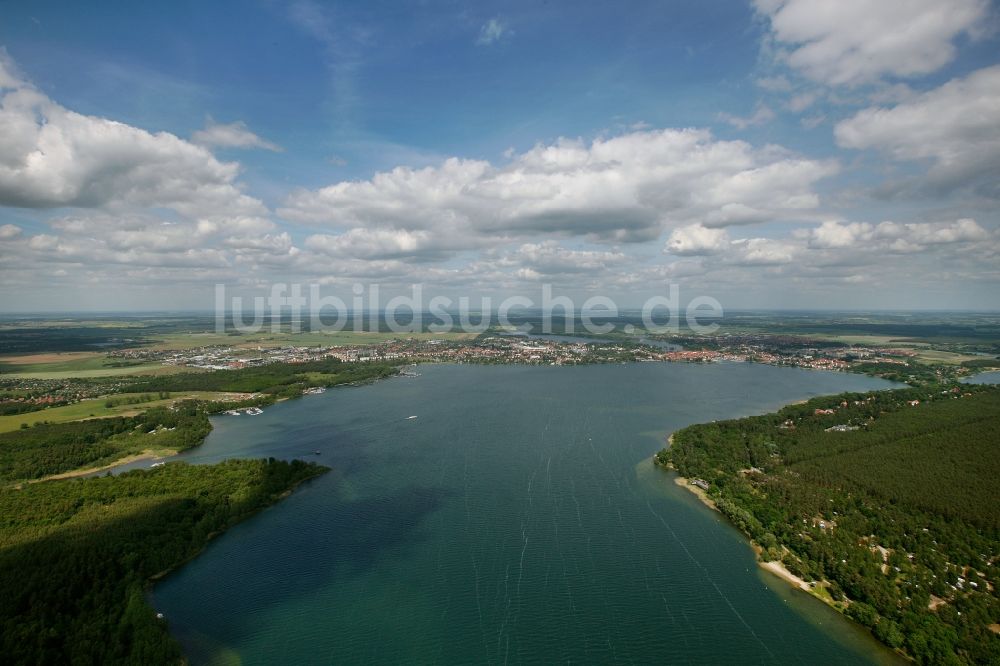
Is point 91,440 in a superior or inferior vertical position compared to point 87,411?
inferior

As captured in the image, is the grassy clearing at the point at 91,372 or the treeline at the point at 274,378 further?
the grassy clearing at the point at 91,372

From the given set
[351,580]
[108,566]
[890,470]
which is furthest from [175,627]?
[890,470]

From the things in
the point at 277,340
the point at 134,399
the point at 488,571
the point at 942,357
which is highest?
the point at 277,340

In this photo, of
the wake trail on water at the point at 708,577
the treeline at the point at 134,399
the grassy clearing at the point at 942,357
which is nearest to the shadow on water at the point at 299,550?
the wake trail on water at the point at 708,577

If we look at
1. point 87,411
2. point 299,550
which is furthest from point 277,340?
point 299,550

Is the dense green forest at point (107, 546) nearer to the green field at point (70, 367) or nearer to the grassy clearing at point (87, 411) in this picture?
the grassy clearing at point (87, 411)

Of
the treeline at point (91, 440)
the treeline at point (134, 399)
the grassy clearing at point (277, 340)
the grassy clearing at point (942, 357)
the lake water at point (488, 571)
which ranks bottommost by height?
the lake water at point (488, 571)

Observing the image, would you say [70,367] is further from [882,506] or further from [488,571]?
[882,506]
